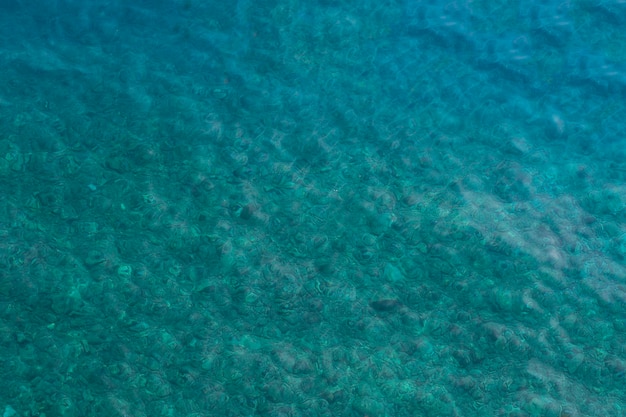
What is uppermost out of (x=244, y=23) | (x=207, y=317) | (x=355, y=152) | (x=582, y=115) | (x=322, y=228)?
(x=244, y=23)

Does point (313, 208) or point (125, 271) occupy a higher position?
point (313, 208)

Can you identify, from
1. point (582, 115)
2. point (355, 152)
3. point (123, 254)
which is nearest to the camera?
point (123, 254)

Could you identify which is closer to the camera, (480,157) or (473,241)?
(473,241)

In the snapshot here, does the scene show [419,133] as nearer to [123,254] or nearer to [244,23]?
[244,23]

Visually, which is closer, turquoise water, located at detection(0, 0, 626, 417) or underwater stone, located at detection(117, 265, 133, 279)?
turquoise water, located at detection(0, 0, 626, 417)

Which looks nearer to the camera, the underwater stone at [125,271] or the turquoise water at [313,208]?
the turquoise water at [313,208]

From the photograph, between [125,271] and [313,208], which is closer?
[125,271]

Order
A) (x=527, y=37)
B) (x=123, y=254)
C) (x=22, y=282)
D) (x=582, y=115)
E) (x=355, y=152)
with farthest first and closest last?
(x=527, y=37) → (x=582, y=115) → (x=355, y=152) → (x=123, y=254) → (x=22, y=282)

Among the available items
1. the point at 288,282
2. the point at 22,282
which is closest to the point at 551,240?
the point at 288,282
